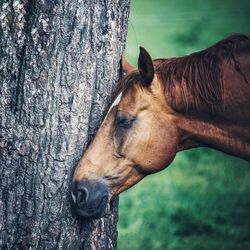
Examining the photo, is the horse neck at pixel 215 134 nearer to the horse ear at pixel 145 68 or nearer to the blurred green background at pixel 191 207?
the horse ear at pixel 145 68

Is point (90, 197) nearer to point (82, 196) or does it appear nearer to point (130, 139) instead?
point (82, 196)

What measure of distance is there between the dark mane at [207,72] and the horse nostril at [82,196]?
0.82m

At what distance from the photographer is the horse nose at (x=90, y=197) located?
4.17 m

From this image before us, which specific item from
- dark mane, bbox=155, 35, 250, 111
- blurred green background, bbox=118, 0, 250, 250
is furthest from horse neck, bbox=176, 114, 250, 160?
blurred green background, bbox=118, 0, 250, 250

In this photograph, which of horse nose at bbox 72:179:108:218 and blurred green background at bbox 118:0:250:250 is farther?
blurred green background at bbox 118:0:250:250

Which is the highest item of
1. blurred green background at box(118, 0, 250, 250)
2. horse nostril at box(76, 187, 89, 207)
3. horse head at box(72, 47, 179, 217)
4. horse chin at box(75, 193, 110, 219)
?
horse head at box(72, 47, 179, 217)

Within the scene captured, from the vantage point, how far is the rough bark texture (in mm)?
4250

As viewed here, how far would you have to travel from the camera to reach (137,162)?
4.34 meters

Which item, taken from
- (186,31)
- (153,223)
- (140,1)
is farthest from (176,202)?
(140,1)

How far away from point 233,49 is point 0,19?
149cm

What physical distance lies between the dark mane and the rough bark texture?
553mm

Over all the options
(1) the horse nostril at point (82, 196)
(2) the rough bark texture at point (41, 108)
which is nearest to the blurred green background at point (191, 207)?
(2) the rough bark texture at point (41, 108)

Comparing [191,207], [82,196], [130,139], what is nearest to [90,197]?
[82,196]

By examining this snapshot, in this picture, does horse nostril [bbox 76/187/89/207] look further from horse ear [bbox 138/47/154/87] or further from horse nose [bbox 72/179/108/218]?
horse ear [bbox 138/47/154/87]
